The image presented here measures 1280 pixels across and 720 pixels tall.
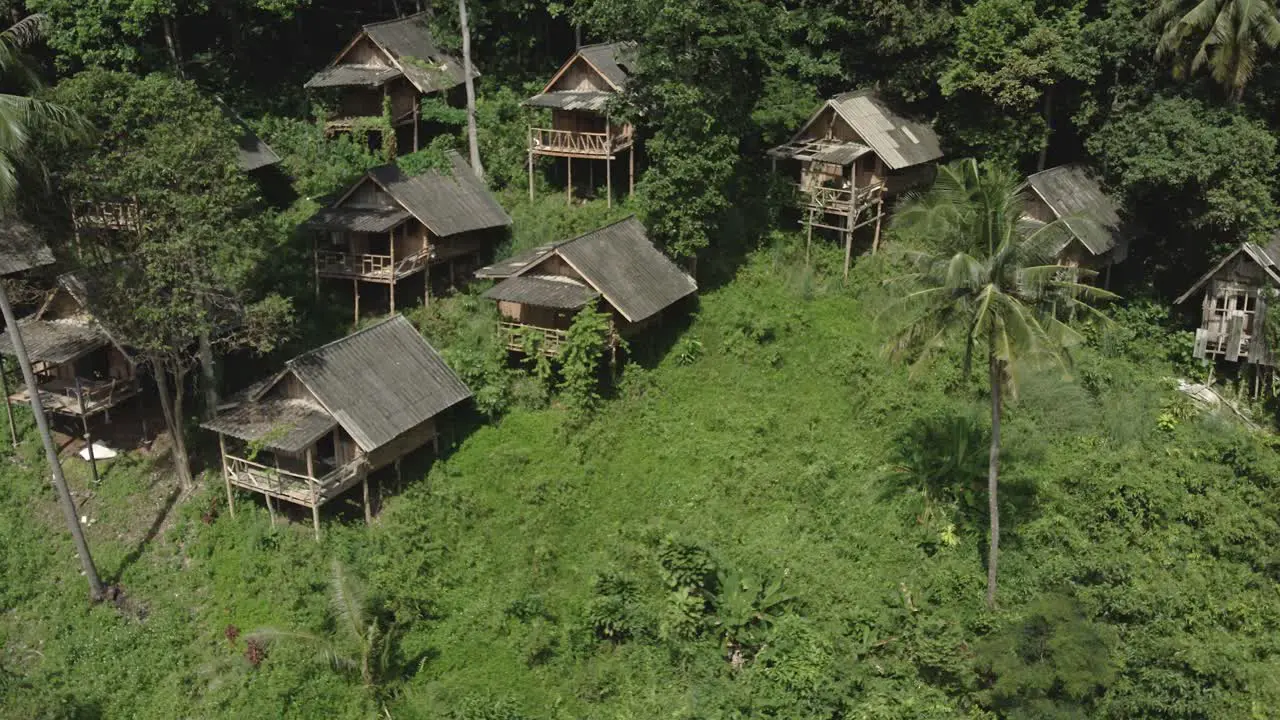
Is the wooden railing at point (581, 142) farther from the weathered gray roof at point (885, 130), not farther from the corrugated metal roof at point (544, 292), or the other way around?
the corrugated metal roof at point (544, 292)

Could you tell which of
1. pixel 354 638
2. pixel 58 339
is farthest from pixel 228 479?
pixel 58 339

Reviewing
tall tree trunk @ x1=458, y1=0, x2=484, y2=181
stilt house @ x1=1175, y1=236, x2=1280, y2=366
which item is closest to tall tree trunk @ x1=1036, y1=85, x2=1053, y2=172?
stilt house @ x1=1175, y1=236, x2=1280, y2=366

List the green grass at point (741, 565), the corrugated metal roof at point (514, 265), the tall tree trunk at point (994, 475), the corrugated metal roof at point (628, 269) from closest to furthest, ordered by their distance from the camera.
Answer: the green grass at point (741, 565) → the tall tree trunk at point (994, 475) → the corrugated metal roof at point (628, 269) → the corrugated metal roof at point (514, 265)

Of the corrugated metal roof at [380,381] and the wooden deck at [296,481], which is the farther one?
the corrugated metal roof at [380,381]

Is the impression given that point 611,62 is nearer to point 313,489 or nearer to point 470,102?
point 470,102

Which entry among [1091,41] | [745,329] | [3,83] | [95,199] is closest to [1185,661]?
[745,329]

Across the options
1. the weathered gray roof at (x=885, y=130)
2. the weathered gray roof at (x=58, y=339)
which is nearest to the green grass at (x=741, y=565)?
the weathered gray roof at (x=58, y=339)
